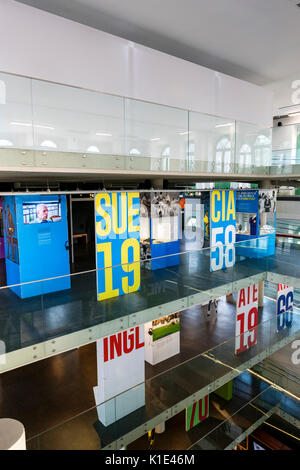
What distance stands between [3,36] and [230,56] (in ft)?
21.4

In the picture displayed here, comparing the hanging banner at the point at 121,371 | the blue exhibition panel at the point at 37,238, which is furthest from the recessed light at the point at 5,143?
the hanging banner at the point at 121,371

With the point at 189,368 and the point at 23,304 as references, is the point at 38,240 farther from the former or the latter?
the point at 189,368

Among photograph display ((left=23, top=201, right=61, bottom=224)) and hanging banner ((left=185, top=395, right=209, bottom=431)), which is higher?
photograph display ((left=23, top=201, right=61, bottom=224))

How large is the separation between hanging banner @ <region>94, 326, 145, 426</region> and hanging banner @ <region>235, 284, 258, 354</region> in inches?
125

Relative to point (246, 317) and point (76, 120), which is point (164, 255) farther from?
point (76, 120)

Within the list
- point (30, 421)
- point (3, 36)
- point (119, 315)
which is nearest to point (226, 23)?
point (3, 36)

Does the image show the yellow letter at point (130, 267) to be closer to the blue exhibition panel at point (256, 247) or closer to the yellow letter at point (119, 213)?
the yellow letter at point (119, 213)

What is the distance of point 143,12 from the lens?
7137 mm

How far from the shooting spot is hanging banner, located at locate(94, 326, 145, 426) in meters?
6.63

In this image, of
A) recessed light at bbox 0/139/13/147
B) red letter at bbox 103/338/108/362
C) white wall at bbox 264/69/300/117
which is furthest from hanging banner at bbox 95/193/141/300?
white wall at bbox 264/69/300/117

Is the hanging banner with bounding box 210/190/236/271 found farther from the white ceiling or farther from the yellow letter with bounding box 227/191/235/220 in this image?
the white ceiling

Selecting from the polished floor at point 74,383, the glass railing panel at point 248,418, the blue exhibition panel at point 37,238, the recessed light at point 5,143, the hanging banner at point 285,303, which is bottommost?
the glass railing panel at point 248,418

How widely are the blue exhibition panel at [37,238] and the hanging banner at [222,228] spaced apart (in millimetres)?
3846

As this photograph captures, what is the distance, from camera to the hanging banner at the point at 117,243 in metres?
6.08
